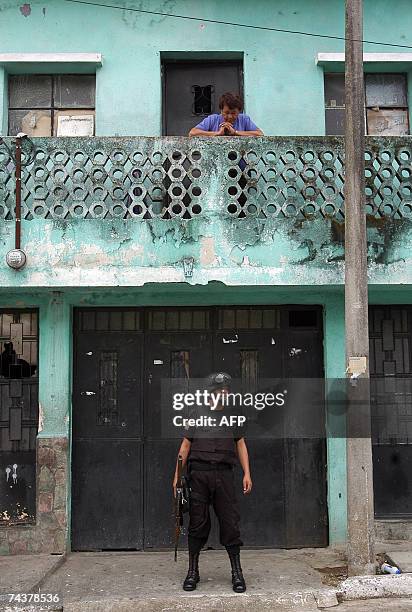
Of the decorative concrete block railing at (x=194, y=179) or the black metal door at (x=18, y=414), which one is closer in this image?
the decorative concrete block railing at (x=194, y=179)

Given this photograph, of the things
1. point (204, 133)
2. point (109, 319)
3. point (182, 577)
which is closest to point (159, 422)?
point (109, 319)

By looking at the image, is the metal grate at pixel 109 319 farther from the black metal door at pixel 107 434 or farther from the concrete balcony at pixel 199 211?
the concrete balcony at pixel 199 211

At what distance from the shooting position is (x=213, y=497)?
19.5ft

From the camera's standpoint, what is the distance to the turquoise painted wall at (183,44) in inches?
328

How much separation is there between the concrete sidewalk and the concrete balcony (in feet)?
9.44

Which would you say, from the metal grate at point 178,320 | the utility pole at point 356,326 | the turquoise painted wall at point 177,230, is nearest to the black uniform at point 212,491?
the utility pole at point 356,326

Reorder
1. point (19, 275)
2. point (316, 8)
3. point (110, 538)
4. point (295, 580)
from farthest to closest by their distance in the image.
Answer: point (316, 8) → point (110, 538) → point (19, 275) → point (295, 580)

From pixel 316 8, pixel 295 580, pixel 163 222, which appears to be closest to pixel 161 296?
pixel 163 222

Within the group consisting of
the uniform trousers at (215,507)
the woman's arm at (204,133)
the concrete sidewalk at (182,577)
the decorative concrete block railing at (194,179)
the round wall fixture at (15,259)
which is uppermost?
the woman's arm at (204,133)

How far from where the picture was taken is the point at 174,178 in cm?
703

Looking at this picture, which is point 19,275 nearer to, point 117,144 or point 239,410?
point 117,144

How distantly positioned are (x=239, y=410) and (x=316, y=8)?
5077mm

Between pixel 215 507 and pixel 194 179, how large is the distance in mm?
3249

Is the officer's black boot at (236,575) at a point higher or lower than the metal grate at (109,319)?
lower
